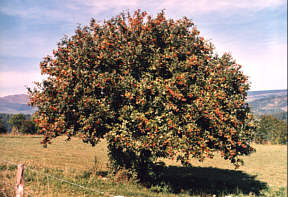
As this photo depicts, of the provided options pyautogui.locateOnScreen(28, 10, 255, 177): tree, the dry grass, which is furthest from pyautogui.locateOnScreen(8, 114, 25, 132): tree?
pyautogui.locateOnScreen(28, 10, 255, 177): tree

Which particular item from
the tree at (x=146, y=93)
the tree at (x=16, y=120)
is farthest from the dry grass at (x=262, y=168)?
the tree at (x=16, y=120)

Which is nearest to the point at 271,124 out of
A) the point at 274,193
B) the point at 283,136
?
the point at 283,136

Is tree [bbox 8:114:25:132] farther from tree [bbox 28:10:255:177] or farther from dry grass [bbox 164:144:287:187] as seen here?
tree [bbox 28:10:255:177]

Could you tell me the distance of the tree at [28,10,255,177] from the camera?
663 inches

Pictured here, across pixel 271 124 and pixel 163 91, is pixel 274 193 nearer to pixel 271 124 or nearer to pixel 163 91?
pixel 163 91

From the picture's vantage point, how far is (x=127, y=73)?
1797 centimetres

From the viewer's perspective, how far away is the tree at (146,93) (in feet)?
55.2

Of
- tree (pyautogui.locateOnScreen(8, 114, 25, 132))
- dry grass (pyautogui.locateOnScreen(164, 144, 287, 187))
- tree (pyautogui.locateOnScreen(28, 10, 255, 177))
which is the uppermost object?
tree (pyautogui.locateOnScreen(28, 10, 255, 177))

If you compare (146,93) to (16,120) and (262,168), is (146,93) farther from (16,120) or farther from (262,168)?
(16,120)

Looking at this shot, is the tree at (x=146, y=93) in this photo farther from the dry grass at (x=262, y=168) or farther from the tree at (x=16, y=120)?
the tree at (x=16, y=120)

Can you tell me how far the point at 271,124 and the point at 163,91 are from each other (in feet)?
558

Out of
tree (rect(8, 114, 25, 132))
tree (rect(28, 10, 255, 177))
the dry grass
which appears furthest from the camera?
tree (rect(8, 114, 25, 132))

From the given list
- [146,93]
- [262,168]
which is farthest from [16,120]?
[146,93]

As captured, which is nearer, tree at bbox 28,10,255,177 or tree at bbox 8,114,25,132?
tree at bbox 28,10,255,177
